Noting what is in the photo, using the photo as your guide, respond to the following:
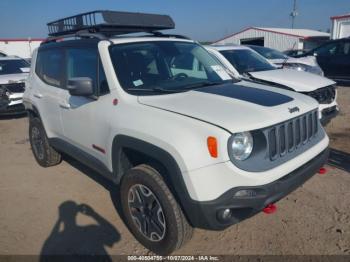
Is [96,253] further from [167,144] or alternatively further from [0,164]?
[0,164]

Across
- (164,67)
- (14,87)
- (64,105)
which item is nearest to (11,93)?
(14,87)

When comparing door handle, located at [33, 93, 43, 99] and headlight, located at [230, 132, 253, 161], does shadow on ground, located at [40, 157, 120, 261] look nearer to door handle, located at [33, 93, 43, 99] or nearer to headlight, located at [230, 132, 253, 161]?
headlight, located at [230, 132, 253, 161]

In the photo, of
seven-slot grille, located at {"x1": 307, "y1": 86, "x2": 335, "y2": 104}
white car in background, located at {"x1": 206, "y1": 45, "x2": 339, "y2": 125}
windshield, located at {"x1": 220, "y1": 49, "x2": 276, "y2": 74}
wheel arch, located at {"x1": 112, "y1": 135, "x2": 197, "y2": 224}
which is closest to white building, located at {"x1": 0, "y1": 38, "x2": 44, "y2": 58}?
windshield, located at {"x1": 220, "y1": 49, "x2": 276, "y2": 74}

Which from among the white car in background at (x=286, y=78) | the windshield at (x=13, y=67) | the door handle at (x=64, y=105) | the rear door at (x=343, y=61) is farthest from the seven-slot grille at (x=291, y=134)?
the rear door at (x=343, y=61)

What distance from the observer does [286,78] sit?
19.9 feet

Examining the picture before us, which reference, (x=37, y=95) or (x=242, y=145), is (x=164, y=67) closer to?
(x=242, y=145)

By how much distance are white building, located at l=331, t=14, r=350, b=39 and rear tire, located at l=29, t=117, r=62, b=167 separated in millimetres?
28678

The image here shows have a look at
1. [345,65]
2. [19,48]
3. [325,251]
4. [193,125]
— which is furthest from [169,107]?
[19,48]

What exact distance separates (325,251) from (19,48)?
115 feet

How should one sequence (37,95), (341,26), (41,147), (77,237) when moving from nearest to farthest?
1. (77,237)
2. (37,95)
3. (41,147)
4. (341,26)

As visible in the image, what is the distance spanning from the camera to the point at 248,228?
11.0 feet

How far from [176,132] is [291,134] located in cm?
108

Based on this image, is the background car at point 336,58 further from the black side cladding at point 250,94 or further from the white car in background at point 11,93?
the black side cladding at point 250,94

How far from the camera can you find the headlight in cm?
250
